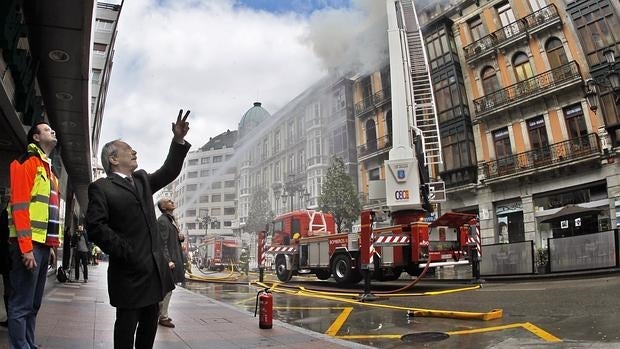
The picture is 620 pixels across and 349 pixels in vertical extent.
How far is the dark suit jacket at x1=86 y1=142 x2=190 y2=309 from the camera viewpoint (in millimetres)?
2635

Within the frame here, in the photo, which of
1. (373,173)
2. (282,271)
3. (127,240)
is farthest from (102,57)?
(127,240)

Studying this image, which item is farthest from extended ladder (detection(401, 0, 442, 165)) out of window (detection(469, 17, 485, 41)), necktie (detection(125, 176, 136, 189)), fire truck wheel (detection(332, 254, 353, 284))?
window (detection(469, 17, 485, 41))

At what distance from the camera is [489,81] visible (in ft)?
81.0

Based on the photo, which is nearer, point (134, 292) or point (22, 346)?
point (134, 292)

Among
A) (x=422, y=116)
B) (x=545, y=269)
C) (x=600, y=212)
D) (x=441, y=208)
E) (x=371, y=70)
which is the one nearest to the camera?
(x=422, y=116)

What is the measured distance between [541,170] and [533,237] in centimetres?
309

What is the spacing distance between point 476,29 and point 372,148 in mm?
9237

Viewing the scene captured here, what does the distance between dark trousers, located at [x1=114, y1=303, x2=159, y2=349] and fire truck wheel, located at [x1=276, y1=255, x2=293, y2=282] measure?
13245 mm

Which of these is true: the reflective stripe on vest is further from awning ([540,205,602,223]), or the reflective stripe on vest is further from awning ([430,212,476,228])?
awning ([540,205,602,223])

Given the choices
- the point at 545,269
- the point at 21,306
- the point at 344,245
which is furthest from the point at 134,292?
the point at 545,269

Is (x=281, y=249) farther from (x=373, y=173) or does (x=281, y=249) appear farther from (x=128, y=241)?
(x=373, y=173)

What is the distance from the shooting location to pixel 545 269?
48.0ft

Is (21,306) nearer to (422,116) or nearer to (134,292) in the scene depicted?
(134,292)

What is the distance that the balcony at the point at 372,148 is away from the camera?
28.9 metres
